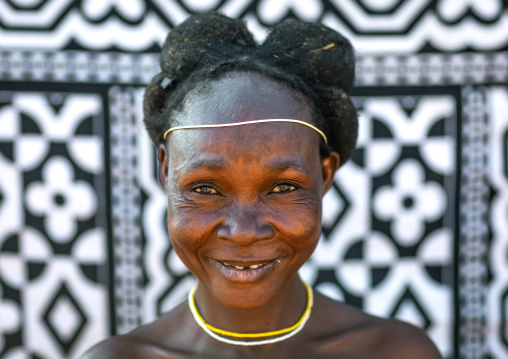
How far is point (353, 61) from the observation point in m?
1.61

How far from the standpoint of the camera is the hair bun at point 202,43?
4.95 feet

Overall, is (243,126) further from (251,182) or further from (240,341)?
(240,341)

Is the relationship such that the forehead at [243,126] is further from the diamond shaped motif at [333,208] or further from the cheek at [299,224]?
the diamond shaped motif at [333,208]

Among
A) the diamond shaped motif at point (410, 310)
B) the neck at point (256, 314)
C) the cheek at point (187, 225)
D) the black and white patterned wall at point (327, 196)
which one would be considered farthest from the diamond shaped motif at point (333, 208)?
the cheek at point (187, 225)

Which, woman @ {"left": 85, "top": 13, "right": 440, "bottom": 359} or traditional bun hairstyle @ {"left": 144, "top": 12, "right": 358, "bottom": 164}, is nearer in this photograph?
woman @ {"left": 85, "top": 13, "right": 440, "bottom": 359}

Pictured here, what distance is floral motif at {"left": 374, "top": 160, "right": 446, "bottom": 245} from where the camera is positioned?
8.75ft

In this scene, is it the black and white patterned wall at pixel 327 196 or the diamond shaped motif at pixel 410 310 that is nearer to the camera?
the black and white patterned wall at pixel 327 196

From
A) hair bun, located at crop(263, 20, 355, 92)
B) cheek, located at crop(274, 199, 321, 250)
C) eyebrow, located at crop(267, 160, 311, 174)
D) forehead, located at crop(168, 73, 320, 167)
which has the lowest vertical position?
cheek, located at crop(274, 199, 321, 250)

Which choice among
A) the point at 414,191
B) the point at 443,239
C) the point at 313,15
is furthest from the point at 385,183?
the point at 313,15

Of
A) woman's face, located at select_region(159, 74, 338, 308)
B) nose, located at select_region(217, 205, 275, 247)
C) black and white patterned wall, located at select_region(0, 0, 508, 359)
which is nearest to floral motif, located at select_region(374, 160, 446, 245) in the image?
black and white patterned wall, located at select_region(0, 0, 508, 359)

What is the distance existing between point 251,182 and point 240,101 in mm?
197

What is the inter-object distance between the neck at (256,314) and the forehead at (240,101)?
1.64ft

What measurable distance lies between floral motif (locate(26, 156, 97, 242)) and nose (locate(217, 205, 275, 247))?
1.48m

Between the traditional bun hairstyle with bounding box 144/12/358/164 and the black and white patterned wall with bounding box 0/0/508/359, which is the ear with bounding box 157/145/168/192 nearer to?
the traditional bun hairstyle with bounding box 144/12/358/164
